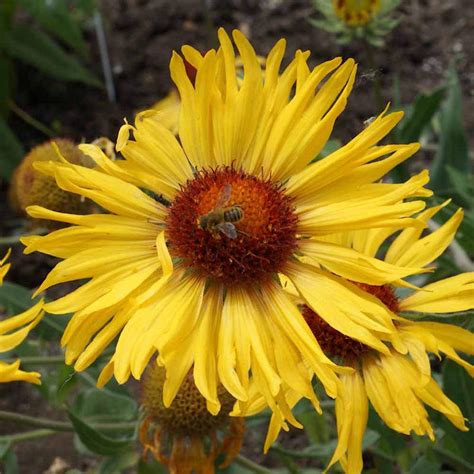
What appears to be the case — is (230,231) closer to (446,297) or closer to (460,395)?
(446,297)

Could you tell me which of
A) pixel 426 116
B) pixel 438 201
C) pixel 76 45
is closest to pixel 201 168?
pixel 438 201

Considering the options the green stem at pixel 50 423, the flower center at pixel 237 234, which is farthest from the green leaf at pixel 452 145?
the flower center at pixel 237 234

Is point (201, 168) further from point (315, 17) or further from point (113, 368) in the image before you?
point (315, 17)

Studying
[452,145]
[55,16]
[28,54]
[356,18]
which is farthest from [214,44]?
[356,18]

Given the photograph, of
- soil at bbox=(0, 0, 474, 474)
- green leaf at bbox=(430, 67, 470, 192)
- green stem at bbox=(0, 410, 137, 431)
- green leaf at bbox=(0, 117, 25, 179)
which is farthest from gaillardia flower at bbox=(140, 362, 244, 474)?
soil at bbox=(0, 0, 474, 474)

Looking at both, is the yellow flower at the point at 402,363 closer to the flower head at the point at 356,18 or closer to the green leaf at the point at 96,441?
the green leaf at the point at 96,441

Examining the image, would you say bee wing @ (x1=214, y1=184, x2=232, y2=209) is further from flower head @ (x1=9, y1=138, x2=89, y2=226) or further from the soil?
the soil
